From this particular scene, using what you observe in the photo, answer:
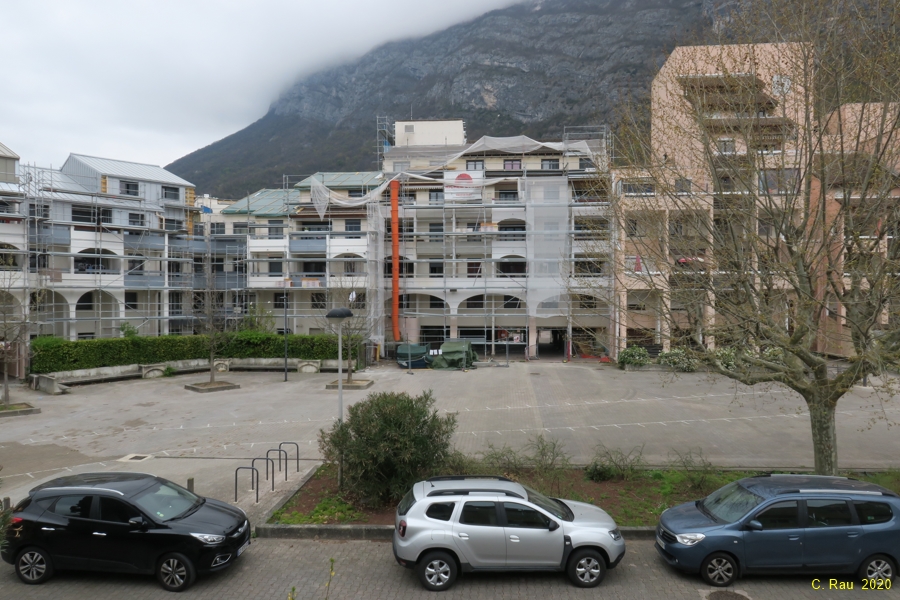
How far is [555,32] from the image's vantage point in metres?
106

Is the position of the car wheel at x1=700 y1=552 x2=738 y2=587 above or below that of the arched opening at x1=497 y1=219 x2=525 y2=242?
below

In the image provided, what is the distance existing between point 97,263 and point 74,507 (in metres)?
33.2

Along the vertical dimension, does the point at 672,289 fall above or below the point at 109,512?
above

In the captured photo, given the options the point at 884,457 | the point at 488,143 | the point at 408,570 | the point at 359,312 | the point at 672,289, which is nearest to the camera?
the point at 408,570

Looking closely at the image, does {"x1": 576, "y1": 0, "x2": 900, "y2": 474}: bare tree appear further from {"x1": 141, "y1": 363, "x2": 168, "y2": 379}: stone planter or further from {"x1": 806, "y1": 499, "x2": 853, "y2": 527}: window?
{"x1": 141, "y1": 363, "x2": 168, "y2": 379}: stone planter

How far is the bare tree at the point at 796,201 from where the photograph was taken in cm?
859

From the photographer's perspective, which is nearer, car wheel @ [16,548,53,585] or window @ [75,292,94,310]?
car wheel @ [16,548,53,585]

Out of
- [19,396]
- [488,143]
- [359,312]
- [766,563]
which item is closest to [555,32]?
[488,143]

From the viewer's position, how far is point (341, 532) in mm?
8469

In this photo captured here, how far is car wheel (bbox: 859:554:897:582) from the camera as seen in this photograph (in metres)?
6.95

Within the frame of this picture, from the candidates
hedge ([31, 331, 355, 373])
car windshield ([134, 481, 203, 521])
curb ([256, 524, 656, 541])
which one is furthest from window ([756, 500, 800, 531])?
hedge ([31, 331, 355, 373])

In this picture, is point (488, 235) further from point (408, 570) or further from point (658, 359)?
point (408, 570)

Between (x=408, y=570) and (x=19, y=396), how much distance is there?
22719 mm

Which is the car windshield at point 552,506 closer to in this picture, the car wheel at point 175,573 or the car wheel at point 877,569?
the car wheel at point 877,569
